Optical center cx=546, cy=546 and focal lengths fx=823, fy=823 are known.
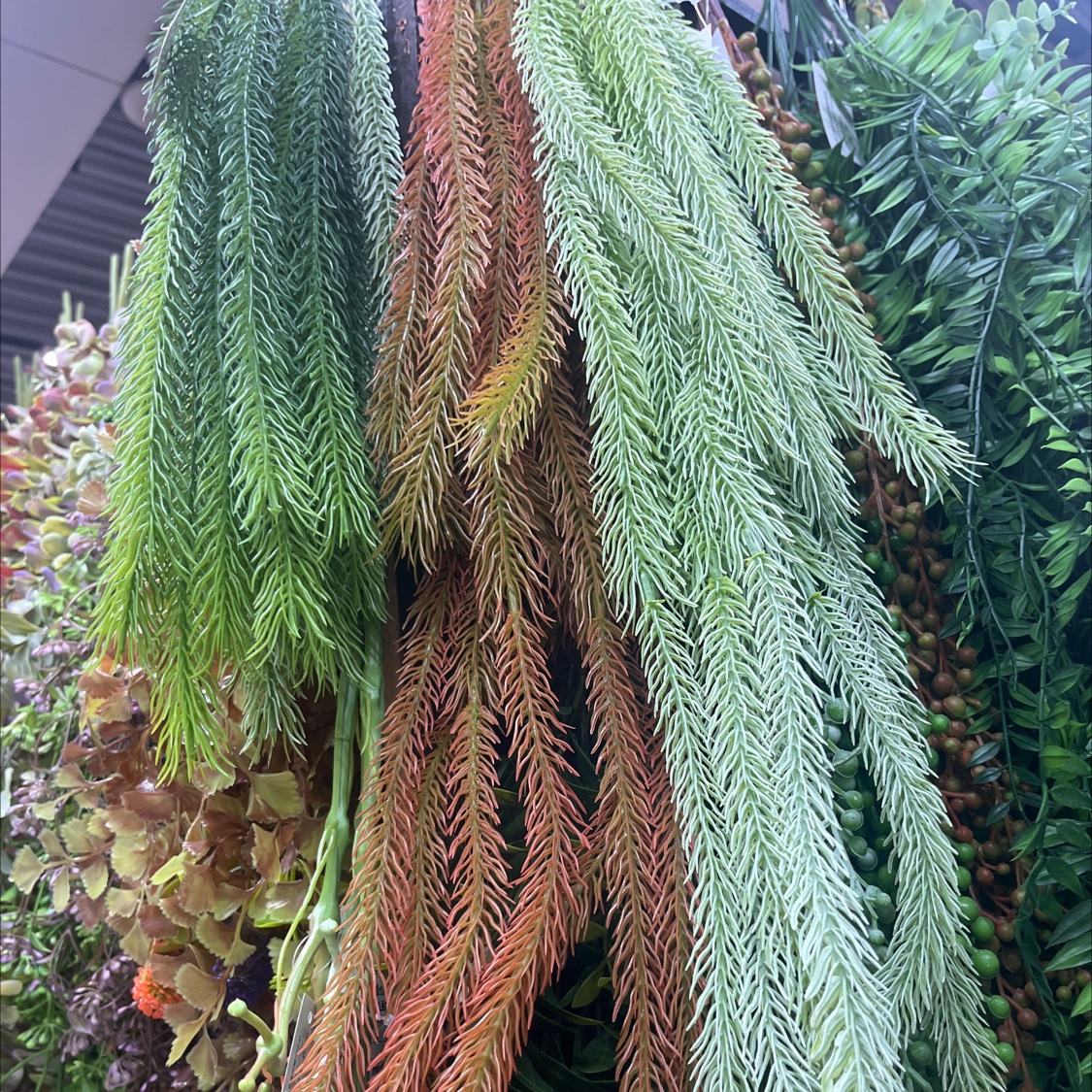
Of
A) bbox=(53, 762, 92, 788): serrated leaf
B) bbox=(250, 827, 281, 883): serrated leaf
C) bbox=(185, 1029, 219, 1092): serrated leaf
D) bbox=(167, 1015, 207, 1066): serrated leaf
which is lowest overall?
bbox=(53, 762, 92, 788): serrated leaf

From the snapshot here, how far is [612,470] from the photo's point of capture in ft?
1.24

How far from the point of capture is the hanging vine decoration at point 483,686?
1.10ft

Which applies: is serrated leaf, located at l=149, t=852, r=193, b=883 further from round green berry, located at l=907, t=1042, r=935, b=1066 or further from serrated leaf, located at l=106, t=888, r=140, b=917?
round green berry, located at l=907, t=1042, r=935, b=1066

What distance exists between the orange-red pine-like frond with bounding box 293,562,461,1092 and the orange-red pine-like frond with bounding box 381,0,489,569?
0.15ft

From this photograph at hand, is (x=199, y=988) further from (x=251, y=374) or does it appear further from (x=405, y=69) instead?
(x=405, y=69)

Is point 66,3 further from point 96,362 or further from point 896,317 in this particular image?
point 896,317

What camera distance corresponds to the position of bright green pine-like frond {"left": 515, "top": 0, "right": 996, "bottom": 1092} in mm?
298

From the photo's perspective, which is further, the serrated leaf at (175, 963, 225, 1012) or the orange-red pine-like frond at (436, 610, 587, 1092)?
the serrated leaf at (175, 963, 225, 1012)

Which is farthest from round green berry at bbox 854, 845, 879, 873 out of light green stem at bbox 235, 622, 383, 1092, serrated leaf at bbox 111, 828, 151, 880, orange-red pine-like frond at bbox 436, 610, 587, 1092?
serrated leaf at bbox 111, 828, 151, 880

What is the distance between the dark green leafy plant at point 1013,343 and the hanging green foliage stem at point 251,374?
1.01ft

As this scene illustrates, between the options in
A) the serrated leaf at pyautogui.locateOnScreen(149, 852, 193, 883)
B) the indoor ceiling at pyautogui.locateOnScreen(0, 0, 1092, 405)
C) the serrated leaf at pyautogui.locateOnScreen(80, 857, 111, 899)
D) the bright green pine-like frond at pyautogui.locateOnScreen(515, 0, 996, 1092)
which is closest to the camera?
the bright green pine-like frond at pyautogui.locateOnScreen(515, 0, 996, 1092)

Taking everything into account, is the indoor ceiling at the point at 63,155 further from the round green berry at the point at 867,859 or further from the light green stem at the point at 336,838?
the round green berry at the point at 867,859

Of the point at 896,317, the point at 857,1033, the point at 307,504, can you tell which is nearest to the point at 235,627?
the point at 307,504

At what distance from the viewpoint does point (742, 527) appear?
363 millimetres
